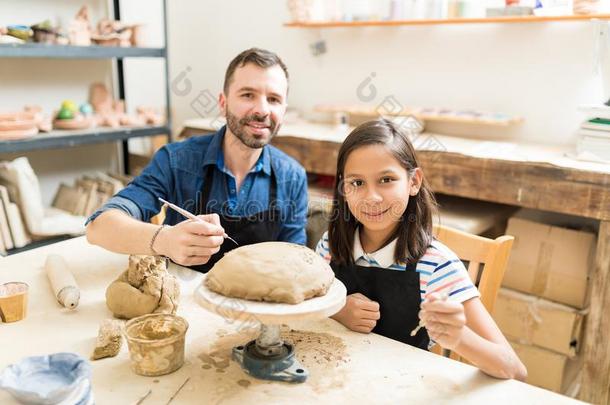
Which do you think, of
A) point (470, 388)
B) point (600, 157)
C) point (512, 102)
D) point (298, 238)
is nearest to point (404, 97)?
point (512, 102)

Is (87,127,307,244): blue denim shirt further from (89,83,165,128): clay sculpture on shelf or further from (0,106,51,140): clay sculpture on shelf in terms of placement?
(89,83,165,128): clay sculpture on shelf

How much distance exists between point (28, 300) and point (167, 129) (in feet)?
7.74

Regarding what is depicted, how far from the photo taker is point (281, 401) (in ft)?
3.18

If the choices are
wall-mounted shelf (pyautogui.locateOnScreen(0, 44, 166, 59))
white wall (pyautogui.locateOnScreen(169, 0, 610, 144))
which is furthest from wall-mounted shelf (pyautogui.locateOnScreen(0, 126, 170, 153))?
white wall (pyautogui.locateOnScreen(169, 0, 610, 144))

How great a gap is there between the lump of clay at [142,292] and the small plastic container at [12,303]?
0.64 feet

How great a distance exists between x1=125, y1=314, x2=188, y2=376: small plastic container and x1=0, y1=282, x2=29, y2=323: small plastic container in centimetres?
35

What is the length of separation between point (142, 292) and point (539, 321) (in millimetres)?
1834

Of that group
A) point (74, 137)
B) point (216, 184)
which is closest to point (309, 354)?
point (216, 184)

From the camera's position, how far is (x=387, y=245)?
1.44 metres

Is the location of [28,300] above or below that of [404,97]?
below

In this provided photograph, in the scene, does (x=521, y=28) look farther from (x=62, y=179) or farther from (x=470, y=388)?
(x=62, y=179)

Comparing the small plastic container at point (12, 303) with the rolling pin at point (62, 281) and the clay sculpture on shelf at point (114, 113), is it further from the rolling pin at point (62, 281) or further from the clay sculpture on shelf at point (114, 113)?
the clay sculpture on shelf at point (114, 113)

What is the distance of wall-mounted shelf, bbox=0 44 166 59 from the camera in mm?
2709

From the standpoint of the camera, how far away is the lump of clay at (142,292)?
1.25m
